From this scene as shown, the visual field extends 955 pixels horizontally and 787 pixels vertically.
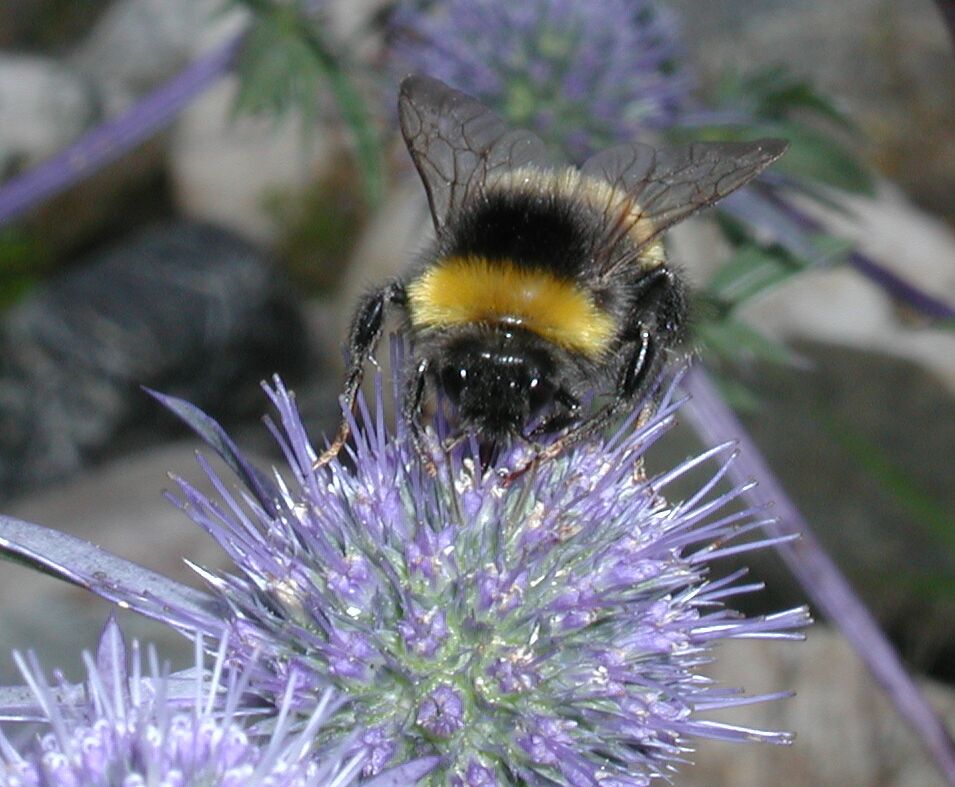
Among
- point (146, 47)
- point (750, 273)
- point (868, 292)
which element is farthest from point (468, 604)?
point (146, 47)

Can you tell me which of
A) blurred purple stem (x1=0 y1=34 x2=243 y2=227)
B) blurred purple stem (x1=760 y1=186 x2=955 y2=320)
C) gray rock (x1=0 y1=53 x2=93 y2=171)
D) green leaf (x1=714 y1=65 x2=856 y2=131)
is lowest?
blurred purple stem (x1=760 y1=186 x2=955 y2=320)

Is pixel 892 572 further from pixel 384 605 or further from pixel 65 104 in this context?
pixel 65 104

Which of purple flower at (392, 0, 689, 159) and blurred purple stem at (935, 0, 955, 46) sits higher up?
purple flower at (392, 0, 689, 159)

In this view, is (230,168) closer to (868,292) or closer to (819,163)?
(868,292)

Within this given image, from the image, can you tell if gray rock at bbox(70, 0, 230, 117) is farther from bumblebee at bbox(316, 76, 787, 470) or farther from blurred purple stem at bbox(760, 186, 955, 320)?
bumblebee at bbox(316, 76, 787, 470)

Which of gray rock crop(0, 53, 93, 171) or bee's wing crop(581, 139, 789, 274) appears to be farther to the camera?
gray rock crop(0, 53, 93, 171)

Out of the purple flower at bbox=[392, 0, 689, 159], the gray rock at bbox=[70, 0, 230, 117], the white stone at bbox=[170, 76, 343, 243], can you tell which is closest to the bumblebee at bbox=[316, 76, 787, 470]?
the purple flower at bbox=[392, 0, 689, 159]
